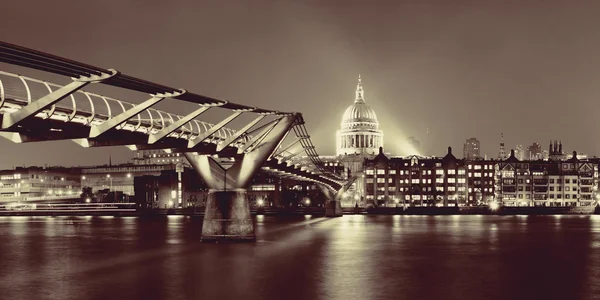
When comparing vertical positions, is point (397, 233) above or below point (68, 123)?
below

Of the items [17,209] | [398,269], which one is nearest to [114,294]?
[398,269]

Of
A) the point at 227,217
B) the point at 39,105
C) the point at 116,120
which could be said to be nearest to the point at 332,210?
the point at 227,217

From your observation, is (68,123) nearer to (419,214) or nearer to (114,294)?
(114,294)

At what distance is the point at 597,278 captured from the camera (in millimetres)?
47688

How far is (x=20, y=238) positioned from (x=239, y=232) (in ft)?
126

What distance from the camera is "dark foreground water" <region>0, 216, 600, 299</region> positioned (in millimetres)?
40438

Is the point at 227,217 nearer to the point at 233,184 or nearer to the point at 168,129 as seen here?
the point at 233,184

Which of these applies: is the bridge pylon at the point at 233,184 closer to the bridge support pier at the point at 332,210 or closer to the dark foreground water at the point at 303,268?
the dark foreground water at the point at 303,268

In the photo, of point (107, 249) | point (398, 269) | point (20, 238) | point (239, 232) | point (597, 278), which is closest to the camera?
point (597, 278)

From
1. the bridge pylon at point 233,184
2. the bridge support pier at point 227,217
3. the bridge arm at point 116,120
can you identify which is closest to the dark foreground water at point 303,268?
the bridge support pier at point 227,217

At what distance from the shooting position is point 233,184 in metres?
60.7

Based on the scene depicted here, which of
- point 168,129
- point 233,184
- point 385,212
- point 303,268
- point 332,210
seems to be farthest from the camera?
point 385,212

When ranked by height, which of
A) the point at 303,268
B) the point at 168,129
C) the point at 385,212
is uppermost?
the point at 168,129

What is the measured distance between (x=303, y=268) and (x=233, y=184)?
11.6m
